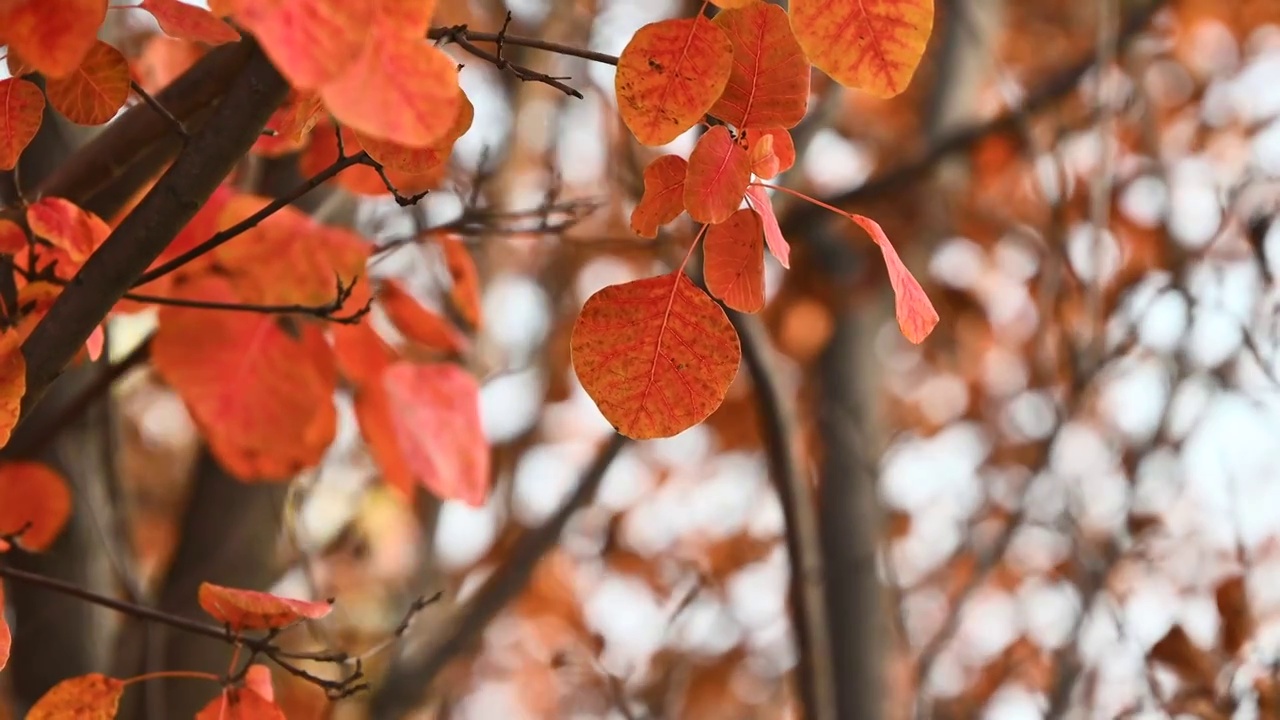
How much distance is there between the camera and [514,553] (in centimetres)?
147

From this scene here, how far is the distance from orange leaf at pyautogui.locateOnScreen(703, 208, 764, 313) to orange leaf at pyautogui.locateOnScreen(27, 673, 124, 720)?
1.37 ft

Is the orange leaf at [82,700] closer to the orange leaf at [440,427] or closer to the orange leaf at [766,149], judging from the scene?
the orange leaf at [440,427]

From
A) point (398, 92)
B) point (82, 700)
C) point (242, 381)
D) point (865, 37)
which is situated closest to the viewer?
point (398, 92)

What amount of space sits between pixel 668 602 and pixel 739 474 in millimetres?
1363

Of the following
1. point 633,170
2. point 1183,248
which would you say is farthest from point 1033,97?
point 633,170

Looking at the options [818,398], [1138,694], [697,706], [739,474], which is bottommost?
[697,706]

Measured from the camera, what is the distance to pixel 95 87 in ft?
1.67

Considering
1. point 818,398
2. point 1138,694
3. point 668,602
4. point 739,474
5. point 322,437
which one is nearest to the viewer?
point 322,437

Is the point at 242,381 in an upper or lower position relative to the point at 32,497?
upper

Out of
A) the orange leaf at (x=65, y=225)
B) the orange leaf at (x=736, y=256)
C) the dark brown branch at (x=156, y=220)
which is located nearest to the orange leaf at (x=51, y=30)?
the dark brown branch at (x=156, y=220)

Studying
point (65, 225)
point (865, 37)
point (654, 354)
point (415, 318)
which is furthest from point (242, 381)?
point (865, 37)

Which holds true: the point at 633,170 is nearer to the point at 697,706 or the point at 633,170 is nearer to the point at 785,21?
the point at 785,21

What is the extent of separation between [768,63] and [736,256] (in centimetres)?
9

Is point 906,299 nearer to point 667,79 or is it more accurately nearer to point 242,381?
point 667,79
